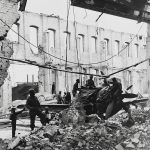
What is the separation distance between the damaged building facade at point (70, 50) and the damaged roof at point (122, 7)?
11044 mm

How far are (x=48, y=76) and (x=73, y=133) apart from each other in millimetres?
18797

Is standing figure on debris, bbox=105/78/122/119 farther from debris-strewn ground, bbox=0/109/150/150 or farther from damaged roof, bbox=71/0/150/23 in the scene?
damaged roof, bbox=71/0/150/23

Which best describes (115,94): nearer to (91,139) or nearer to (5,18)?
(91,139)

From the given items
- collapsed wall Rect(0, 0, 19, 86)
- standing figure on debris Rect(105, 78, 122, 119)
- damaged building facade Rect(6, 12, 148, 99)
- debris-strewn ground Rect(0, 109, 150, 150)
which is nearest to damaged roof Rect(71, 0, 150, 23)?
standing figure on debris Rect(105, 78, 122, 119)

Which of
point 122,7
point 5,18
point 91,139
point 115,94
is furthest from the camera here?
point 5,18

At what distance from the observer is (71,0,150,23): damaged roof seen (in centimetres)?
877

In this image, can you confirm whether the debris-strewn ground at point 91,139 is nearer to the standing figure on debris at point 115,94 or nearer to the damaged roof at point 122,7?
the standing figure on debris at point 115,94

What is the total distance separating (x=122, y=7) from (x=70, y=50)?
19570 millimetres

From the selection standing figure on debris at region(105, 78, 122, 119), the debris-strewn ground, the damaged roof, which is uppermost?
the damaged roof

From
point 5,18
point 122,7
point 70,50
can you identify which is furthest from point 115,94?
point 70,50

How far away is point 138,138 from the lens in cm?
667

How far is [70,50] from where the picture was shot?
1129 inches

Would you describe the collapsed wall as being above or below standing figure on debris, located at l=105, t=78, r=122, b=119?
above

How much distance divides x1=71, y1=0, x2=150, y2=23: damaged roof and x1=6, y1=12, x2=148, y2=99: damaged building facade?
36.2ft
